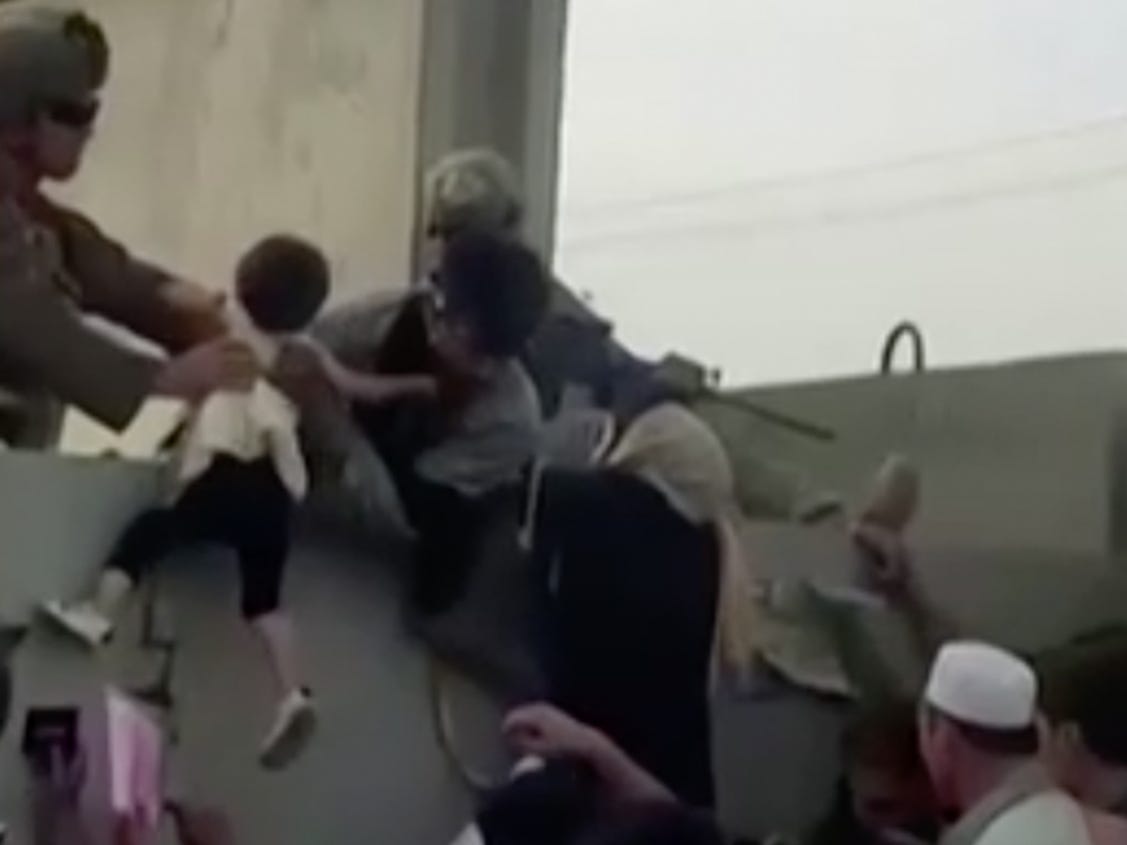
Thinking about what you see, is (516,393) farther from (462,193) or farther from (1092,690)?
(1092,690)

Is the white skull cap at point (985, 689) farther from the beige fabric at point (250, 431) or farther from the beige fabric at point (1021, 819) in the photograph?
the beige fabric at point (250, 431)

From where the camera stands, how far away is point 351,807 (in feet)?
4.16

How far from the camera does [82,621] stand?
1.21 m

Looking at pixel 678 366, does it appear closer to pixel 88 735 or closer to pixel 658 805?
pixel 658 805

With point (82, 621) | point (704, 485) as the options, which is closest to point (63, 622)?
point (82, 621)

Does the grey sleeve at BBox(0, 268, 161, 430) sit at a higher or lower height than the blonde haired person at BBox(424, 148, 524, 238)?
lower

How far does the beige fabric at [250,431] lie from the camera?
1268 millimetres

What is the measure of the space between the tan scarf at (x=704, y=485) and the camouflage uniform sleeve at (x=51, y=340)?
27 cm

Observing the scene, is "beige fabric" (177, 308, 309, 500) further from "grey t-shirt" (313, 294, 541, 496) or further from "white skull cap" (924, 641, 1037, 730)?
"white skull cap" (924, 641, 1037, 730)

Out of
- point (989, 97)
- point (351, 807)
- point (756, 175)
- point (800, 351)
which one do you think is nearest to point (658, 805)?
point (351, 807)

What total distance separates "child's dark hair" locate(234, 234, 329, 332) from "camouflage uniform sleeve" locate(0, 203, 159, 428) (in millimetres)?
81

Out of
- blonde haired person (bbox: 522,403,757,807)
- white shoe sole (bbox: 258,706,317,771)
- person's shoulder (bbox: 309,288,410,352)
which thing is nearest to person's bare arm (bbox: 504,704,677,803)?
blonde haired person (bbox: 522,403,757,807)

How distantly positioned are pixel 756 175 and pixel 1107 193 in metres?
0.21

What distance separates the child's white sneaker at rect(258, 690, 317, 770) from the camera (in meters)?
1.26
